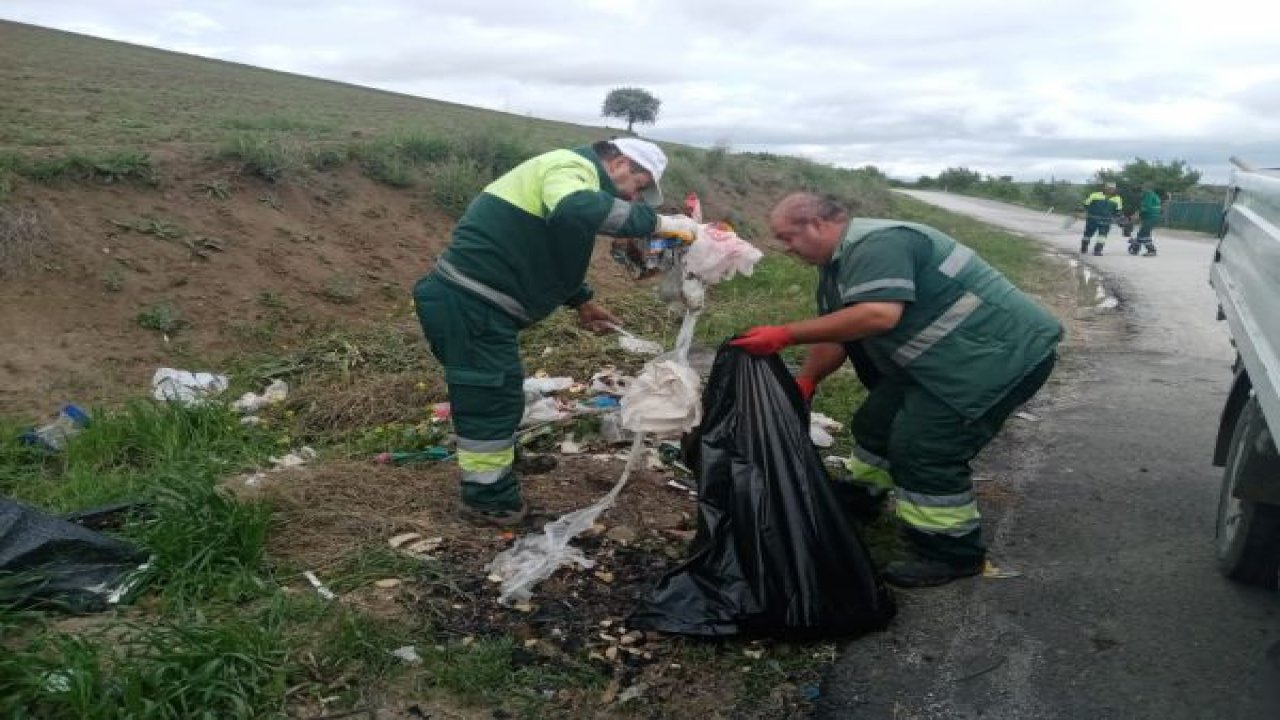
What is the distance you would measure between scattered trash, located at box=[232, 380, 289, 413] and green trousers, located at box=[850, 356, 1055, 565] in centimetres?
372

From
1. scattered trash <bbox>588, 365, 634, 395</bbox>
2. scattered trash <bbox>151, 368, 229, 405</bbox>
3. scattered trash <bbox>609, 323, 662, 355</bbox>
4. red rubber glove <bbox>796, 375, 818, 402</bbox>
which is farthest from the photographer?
scattered trash <bbox>609, 323, 662, 355</bbox>

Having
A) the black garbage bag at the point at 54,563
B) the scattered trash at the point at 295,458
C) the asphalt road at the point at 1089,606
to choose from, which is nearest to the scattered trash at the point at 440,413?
the scattered trash at the point at 295,458

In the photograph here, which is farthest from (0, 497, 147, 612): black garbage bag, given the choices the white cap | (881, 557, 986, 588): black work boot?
(881, 557, 986, 588): black work boot

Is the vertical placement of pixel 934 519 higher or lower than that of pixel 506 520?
higher

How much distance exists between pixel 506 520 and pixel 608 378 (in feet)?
6.96

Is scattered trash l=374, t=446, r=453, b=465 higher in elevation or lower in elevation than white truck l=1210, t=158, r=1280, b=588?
lower

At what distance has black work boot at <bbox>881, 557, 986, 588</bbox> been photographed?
3.39m

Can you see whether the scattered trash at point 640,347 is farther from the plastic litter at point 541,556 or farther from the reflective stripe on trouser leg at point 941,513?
the reflective stripe on trouser leg at point 941,513

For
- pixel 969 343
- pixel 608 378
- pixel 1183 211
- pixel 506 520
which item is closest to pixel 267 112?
pixel 608 378

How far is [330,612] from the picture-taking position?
2926 mm

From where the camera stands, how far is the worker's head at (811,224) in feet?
11.0

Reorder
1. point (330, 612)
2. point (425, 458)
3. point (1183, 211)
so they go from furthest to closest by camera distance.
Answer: point (1183, 211) → point (425, 458) → point (330, 612)

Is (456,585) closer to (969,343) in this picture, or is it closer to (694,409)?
(694,409)

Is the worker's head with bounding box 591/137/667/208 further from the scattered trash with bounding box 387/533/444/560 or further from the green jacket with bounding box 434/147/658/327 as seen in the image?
the scattered trash with bounding box 387/533/444/560
